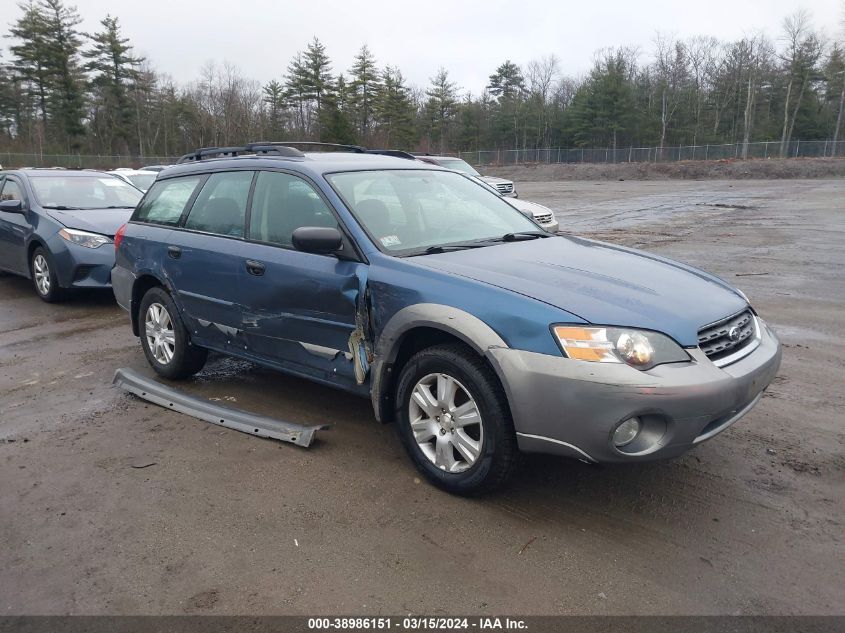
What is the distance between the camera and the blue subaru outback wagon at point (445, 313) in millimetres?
2955

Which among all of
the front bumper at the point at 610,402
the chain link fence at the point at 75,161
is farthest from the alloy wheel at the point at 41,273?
the chain link fence at the point at 75,161

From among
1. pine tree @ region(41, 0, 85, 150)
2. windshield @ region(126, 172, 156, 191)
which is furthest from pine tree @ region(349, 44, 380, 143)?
windshield @ region(126, 172, 156, 191)

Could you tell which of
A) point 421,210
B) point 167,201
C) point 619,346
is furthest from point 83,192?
point 619,346

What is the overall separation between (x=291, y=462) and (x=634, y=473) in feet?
6.56

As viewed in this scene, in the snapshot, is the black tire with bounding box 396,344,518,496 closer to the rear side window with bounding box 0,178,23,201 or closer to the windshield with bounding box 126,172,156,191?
the rear side window with bounding box 0,178,23,201

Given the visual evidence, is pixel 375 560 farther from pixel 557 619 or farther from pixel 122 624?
pixel 122 624

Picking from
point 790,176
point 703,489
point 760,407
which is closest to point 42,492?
point 703,489

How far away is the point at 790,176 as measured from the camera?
46.2 m

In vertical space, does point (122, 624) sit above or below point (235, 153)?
below

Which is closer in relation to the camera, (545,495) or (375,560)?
(375,560)

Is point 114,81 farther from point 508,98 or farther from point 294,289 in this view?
point 294,289

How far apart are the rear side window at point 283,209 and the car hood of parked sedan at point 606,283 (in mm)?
863

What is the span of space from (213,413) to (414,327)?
1916 mm

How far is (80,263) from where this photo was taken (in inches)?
319
